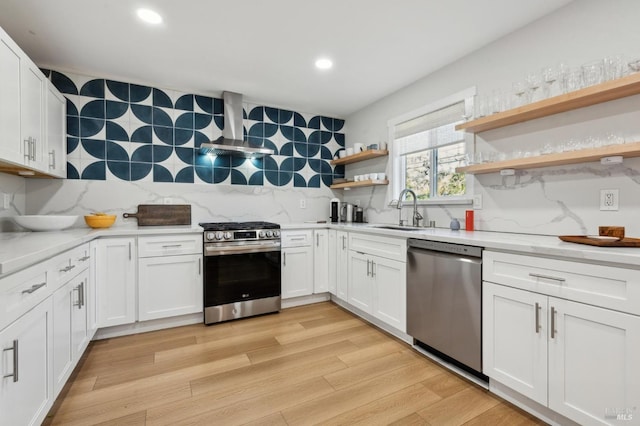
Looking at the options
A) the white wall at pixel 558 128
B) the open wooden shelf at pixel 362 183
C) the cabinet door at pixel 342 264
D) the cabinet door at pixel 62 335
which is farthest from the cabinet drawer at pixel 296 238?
the cabinet door at pixel 62 335

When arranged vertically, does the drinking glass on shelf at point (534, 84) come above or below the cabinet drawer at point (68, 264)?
above

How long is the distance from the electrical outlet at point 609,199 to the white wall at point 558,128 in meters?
0.02

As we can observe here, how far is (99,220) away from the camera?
2.73 m

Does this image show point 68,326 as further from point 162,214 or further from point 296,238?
point 296,238

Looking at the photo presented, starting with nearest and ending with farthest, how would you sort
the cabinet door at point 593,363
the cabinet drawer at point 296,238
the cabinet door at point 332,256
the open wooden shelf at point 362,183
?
1. the cabinet door at point 593,363
2. the cabinet drawer at point 296,238
3. the cabinet door at point 332,256
4. the open wooden shelf at point 362,183

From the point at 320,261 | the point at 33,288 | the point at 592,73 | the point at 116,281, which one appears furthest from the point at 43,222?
the point at 592,73

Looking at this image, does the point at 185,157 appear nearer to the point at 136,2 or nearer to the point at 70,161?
the point at 70,161

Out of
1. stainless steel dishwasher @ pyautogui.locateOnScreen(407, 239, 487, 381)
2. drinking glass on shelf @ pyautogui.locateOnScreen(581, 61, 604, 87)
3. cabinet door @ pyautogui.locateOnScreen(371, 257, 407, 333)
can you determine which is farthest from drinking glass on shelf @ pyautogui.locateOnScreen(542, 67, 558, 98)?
cabinet door @ pyautogui.locateOnScreen(371, 257, 407, 333)

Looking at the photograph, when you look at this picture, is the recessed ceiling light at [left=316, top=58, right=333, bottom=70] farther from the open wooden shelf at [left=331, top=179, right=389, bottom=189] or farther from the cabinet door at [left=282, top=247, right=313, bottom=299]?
the cabinet door at [left=282, top=247, right=313, bottom=299]

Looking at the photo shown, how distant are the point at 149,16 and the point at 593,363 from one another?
10.5ft

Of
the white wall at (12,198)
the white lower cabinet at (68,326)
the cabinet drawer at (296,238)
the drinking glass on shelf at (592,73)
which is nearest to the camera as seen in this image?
the white lower cabinet at (68,326)

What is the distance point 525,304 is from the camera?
1594mm

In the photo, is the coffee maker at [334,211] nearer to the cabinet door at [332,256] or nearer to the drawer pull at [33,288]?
the cabinet door at [332,256]

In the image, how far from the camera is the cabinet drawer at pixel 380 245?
2416mm
